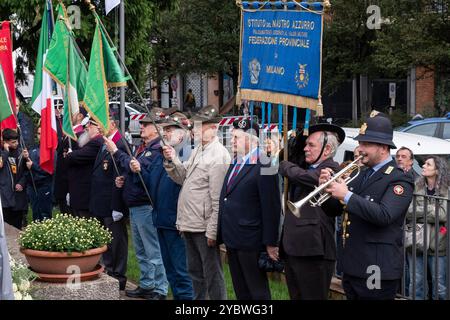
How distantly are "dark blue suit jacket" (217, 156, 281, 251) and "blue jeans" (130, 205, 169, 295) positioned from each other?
72.5 inches

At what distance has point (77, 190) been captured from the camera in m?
10.0

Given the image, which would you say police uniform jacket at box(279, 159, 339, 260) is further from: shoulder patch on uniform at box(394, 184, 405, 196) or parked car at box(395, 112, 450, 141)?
parked car at box(395, 112, 450, 141)

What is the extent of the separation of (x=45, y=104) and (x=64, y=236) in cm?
344

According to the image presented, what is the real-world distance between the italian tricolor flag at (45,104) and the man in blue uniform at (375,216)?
4.49 meters

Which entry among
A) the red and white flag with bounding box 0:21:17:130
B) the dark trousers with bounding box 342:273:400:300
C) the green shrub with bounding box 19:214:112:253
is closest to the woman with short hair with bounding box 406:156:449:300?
the dark trousers with bounding box 342:273:400:300

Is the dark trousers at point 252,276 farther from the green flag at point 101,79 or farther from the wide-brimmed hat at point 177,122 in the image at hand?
the green flag at point 101,79

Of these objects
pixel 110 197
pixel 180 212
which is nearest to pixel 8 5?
pixel 110 197

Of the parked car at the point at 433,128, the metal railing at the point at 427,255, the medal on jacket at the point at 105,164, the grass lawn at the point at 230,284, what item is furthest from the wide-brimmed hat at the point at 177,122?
the parked car at the point at 433,128

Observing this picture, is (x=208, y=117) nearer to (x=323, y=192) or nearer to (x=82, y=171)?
(x=323, y=192)

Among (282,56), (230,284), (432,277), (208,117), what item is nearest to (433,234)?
(432,277)

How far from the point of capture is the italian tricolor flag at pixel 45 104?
373 inches

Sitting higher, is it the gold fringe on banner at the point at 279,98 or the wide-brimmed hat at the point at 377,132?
the gold fringe on banner at the point at 279,98

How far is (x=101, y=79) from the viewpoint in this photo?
883cm
